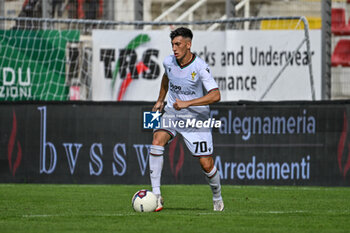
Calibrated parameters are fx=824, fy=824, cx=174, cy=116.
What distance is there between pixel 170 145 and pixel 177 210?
467cm

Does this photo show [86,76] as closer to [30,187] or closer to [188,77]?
[30,187]

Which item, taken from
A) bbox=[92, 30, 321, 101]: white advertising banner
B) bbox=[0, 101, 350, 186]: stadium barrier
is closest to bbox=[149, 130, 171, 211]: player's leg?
bbox=[0, 101, 350, 186]: stadium barrier

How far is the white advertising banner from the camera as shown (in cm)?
1573

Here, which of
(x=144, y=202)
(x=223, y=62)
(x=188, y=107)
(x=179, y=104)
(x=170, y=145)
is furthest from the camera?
(x=223, y=62)

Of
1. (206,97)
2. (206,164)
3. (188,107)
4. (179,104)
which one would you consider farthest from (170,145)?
(179,104)

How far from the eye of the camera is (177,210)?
987 cm

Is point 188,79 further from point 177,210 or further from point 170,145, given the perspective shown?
point 170,145

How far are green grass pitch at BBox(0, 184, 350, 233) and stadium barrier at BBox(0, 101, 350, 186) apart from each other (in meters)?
0.40

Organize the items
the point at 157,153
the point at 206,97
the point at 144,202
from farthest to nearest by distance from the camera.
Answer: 1. the point at 157,153
2. the point at 206,97
3. the point at 144,202

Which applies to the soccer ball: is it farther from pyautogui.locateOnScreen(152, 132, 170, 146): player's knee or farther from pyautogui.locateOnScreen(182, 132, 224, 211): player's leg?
pyautogui.locateOnScreen(182, 132, 224, 211): player's leg

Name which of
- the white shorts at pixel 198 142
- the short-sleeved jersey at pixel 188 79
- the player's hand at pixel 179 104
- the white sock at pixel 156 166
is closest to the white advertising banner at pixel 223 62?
the short-sleeved jersey at pixel 188 79

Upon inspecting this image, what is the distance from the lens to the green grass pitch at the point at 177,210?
7906mm

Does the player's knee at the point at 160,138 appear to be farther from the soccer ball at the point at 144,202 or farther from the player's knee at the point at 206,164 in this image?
the soccer ball at the point at 144,202

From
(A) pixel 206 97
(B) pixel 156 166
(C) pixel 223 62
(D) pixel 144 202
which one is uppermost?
(C) pixel 223 62
